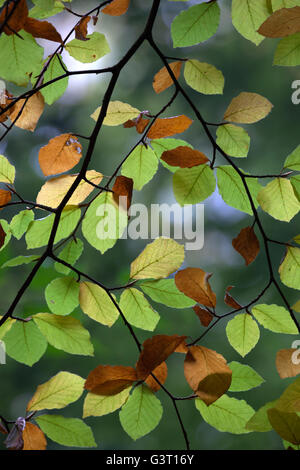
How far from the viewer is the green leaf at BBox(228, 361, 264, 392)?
0.51 meters

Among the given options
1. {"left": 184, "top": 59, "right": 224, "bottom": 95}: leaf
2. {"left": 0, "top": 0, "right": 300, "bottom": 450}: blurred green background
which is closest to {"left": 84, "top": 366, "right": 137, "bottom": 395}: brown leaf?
{"left": 184, "top": 59, "right": 224, "bottom": 95}: leaf

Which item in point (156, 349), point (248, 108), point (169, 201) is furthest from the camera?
point (169, 201)

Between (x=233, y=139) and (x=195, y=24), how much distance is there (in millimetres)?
144

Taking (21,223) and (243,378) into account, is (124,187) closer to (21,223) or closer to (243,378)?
(21,223)

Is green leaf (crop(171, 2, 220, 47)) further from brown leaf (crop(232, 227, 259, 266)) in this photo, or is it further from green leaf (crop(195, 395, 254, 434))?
green leaf (crop(195, 395, 254, 434))

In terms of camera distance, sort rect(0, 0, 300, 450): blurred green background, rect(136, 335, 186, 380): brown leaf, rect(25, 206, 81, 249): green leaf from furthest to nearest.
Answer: rect(0, 0, 300, 450): blurred green background → rect(25, 206, 81, 249): green leaf → rect(136, 335, 186, 380): brown leaf

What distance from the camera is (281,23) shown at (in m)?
0.46

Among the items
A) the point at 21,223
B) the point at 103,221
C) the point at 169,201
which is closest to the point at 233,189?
the point at 103,221

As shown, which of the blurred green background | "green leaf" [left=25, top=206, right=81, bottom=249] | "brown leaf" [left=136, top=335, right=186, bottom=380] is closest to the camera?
"brown leaf" [left=136, top=335, right=186, bottom=380]

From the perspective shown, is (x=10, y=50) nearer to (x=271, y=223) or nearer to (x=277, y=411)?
(x=277, y=411)

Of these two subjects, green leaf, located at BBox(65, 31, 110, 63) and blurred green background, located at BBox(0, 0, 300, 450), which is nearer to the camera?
green leaf, located at BBox(65, 31, 110, 63)

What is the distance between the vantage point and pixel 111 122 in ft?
1.92

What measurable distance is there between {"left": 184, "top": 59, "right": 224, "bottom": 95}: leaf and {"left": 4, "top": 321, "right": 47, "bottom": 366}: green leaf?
351mm
